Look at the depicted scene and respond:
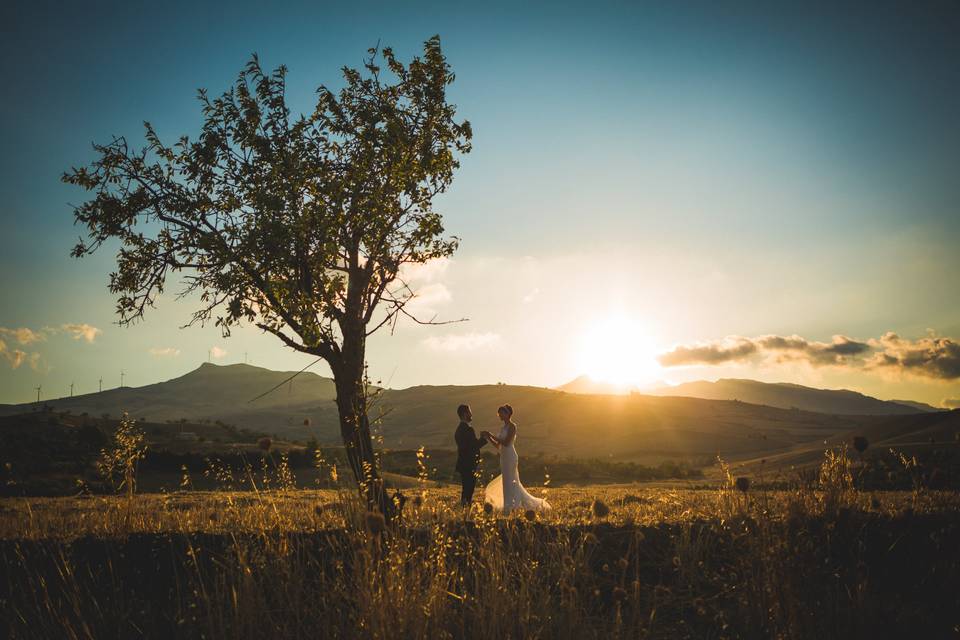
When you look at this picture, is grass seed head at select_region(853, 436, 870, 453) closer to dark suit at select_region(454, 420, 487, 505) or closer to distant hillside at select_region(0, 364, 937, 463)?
dark suit at select_region(454, 420, 487, 505)

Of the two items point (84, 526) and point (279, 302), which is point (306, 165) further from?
point (84, 526)

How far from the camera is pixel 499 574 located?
469cm

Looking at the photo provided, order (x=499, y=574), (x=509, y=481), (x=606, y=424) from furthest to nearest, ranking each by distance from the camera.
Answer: (x=606, y=424), (x=509, y=481), (x=499, y=574)

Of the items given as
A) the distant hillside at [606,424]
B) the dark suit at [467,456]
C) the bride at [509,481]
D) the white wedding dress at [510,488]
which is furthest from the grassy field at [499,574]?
the distant hillside at [606,424]

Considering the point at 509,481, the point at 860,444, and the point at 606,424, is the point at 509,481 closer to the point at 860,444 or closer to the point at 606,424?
the point at 860,444

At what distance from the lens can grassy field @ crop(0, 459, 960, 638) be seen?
4.30 m

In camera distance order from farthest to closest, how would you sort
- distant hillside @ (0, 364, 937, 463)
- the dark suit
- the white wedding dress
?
1. distant hillside @ (0, 364, 937, 463)
2. the white wedding dress
3. the dark suit

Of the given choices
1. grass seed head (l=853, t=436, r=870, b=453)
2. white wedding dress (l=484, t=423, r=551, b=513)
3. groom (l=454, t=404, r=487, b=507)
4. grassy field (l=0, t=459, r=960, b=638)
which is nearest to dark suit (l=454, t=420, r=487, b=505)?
groom (l=454, t=404, r=487, b=507)

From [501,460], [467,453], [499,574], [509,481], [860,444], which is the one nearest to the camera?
[499,574]

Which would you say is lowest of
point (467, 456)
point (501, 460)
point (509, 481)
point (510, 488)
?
point (510, 488)

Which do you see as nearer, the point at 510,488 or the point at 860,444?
the point at 860,444

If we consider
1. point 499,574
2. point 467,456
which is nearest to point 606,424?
point 467,456

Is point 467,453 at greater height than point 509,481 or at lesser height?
greater

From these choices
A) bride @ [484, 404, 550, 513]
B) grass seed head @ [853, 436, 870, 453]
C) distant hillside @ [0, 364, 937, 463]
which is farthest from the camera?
distant hillside @ [0, 364, 937, 463]
